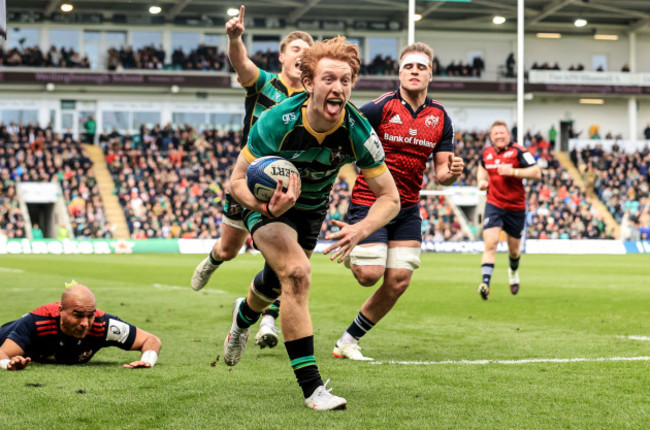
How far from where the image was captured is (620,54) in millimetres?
54656

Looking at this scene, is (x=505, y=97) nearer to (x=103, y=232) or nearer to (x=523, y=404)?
(x=103, y=232)

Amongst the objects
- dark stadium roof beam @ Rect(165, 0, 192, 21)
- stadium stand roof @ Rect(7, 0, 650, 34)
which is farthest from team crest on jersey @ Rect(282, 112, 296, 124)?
dark stadium roof beam @ Rect(165, 0, 192, 21)

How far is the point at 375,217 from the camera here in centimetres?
550

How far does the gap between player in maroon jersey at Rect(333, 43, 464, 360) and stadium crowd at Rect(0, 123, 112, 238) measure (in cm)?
3051

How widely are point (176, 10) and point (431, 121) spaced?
140 feet

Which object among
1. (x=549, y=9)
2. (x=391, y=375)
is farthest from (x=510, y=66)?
(x=391, y=375)

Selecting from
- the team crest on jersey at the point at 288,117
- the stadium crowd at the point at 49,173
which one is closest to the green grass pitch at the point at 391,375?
the team crest on jersey at the point at 288,117

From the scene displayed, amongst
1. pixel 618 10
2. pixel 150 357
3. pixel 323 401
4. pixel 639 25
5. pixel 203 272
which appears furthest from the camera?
pixel 639 25

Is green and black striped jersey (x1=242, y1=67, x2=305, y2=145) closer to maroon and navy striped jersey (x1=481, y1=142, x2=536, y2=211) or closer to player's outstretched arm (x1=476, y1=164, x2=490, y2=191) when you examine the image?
player's outstretched arm (x1=476, y1=164, x2=490, y2=191)

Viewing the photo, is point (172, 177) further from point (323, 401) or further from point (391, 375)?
point (323, 401)

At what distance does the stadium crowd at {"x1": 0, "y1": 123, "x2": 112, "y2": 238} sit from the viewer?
121 feet

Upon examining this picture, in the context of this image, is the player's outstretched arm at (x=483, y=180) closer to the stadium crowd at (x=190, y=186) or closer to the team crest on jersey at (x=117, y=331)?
the team crest on jersey at (x=117, y=331)

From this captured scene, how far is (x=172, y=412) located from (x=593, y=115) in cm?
5318

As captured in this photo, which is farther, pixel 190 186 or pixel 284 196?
pixel 190 186
